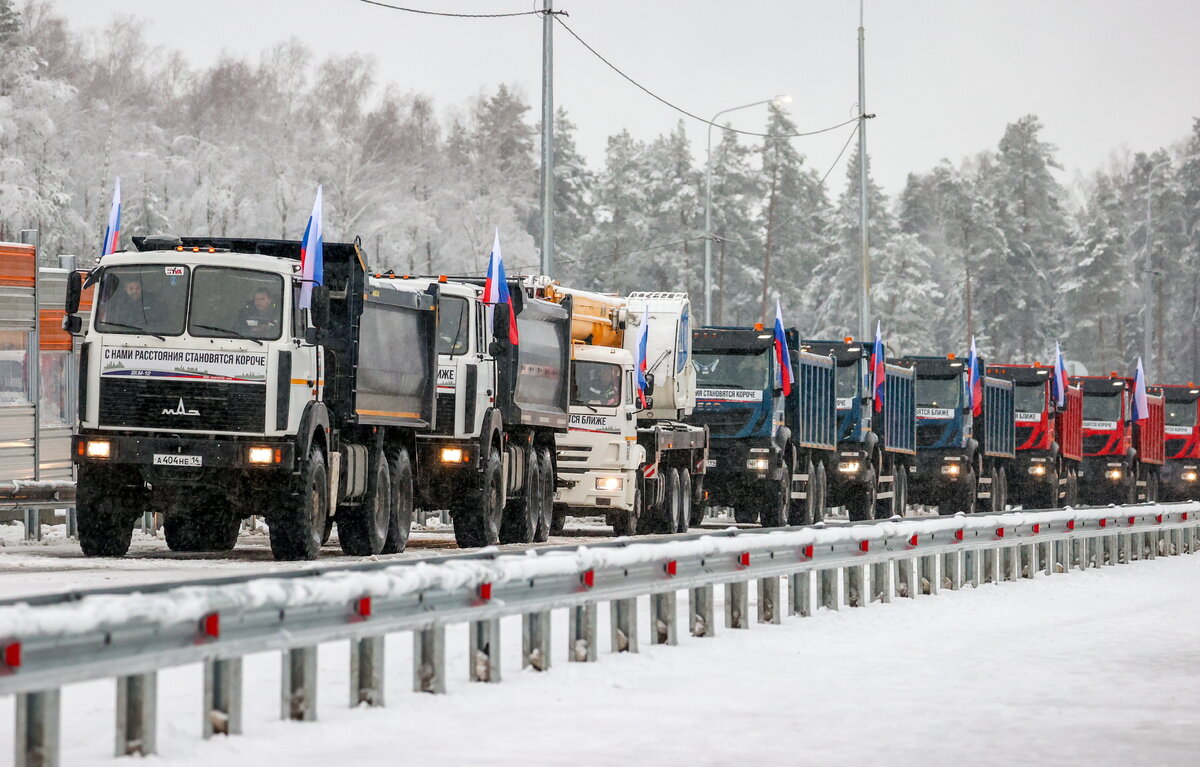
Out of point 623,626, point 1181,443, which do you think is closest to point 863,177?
point 1181,443

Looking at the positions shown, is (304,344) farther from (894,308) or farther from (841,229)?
(841,229)

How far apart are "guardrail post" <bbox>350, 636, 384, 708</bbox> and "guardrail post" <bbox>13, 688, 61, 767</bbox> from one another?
2.69m

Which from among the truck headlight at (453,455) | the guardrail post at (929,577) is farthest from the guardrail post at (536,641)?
the truck headlight at (453,455)

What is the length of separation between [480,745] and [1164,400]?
5001 centimetres

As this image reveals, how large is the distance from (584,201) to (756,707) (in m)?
125

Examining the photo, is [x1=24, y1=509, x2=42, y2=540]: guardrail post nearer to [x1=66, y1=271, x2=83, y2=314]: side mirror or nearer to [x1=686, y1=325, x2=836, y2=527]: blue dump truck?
[x1=66, y1=271, x2=83, y2=314]: side mirror

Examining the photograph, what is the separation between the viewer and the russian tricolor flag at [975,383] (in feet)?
144

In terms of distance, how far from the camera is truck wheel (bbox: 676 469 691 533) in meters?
32.8

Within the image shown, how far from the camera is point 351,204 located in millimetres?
88000

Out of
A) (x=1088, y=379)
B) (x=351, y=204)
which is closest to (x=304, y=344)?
(x=1088, y=379)

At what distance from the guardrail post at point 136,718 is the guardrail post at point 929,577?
11.4 metres

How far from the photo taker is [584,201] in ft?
443

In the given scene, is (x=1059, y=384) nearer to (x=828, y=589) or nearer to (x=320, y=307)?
(x=320, y=307)

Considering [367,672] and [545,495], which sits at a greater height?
[545,495]
